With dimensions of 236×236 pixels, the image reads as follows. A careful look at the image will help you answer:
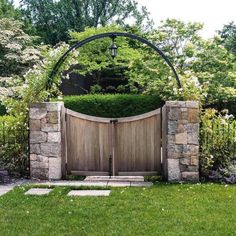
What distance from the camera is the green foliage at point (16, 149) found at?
22.5 ft

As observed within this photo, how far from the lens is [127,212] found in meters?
4.57

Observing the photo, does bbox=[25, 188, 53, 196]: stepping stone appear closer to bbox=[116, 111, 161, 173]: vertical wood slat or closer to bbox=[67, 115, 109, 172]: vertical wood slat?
bbox=[67, 115, 109, 172]: vertical wood slat

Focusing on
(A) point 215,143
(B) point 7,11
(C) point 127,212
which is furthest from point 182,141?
(B) point 7,11

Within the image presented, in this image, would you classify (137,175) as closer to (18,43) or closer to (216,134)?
(216,134)

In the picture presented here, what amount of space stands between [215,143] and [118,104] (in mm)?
5295

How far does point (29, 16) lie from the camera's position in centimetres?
2181

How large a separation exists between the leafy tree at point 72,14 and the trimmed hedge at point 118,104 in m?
9.83

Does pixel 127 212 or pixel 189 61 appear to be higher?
pixel 189 61

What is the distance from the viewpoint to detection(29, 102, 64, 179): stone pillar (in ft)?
21.7

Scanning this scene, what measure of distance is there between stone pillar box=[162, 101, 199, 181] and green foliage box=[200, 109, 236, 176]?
0.86ft

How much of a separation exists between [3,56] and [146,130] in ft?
34.3

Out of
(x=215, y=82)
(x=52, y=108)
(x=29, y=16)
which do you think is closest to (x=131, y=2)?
(x=29, y=16)

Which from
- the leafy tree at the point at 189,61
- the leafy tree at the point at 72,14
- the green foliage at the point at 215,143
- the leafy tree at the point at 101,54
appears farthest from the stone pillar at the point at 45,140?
the leafy tree at the point at 72,14

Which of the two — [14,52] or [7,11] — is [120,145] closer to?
[14,52]
